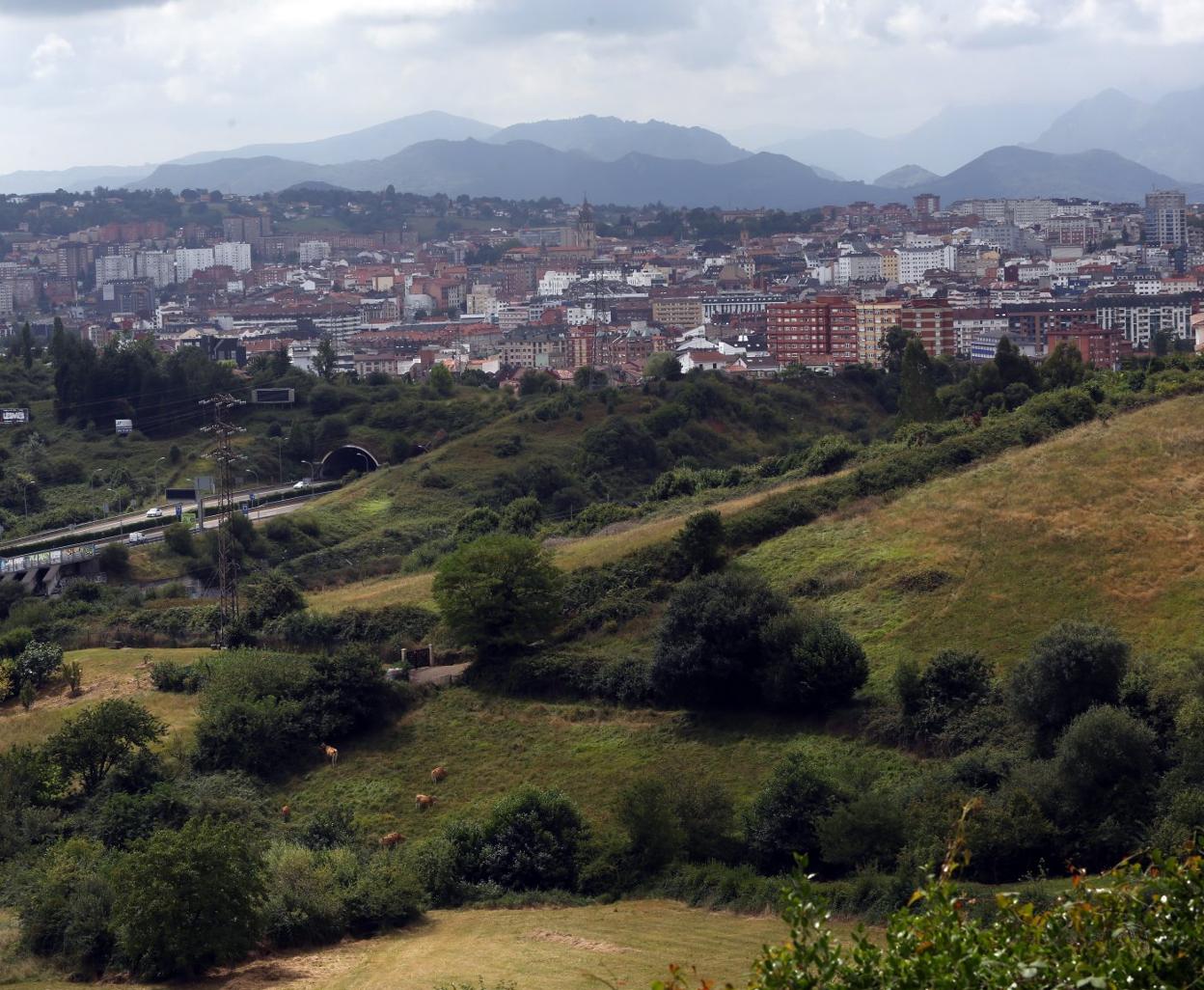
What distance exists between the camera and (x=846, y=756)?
21.1 m

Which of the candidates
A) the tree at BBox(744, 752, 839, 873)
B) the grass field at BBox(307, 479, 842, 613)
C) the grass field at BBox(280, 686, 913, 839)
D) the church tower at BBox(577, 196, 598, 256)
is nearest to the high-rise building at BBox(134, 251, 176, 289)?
the church tower at BBox(577, 196, 598, 256)

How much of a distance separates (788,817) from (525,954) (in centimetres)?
397

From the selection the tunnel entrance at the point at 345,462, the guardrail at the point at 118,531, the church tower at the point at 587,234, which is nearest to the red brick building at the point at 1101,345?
the tunnel entrance at the point at 345,462

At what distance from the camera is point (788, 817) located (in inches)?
741

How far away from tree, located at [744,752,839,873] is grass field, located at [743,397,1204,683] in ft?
15.2

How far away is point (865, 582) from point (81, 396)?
43789mm

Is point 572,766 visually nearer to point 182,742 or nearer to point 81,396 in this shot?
point 182,742

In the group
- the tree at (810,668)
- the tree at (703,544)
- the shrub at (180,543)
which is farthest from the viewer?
the shrub at (180,543)

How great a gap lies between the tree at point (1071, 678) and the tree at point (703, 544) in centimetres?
883

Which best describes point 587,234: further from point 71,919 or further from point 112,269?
point 71,919

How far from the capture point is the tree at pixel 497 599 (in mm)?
26547

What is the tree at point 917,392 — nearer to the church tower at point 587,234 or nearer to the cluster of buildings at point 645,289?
the cluster of buildings at point 645,289

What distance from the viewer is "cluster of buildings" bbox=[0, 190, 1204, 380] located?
90.4 meters

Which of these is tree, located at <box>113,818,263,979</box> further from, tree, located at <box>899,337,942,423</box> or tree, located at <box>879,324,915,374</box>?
tree, located at <box>879,324,915,374</box>
